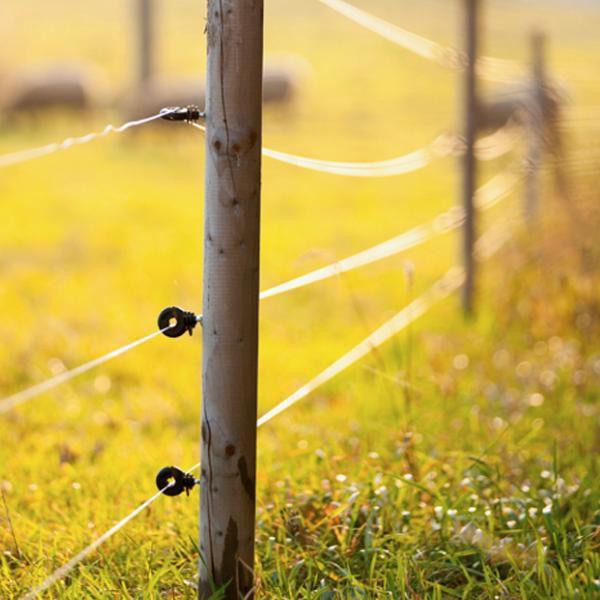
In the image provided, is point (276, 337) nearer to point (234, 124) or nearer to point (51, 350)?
point (51, 350)

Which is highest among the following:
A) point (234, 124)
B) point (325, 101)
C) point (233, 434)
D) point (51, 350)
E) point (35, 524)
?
point (234, 124)

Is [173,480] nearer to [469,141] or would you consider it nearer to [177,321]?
[177,321]

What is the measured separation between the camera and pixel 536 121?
5668 millimetres

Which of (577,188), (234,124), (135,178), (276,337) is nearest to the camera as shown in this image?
(234,124)

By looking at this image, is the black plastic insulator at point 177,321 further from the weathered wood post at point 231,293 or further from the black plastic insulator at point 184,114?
the black plastic insulator at point 184,114

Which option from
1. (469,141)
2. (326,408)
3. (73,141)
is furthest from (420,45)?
(73,141)

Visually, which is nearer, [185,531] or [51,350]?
[185,531]

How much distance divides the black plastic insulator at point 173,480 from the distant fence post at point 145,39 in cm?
1644

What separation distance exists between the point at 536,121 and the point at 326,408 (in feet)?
7.97

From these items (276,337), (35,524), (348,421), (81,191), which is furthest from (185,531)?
(81,191)

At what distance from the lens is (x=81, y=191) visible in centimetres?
1095

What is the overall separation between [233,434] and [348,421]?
1726 mm

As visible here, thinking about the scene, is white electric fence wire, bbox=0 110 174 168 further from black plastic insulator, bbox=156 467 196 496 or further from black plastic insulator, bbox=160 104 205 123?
black plastic insulator, bbox=156 467 196 496

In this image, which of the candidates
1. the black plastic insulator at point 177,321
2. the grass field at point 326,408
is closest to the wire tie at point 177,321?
the black plastic insulator at point 177,321
